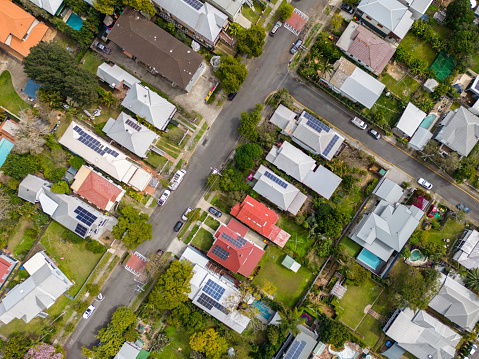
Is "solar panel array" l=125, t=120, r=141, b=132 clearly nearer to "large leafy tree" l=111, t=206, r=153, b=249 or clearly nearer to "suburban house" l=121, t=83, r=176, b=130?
"suburban house" l=121, t=83, r=176, b=130

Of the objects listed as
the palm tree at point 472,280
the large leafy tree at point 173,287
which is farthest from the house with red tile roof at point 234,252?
the palm tree at point 472,280

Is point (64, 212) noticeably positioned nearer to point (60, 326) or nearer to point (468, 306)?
point (60, 326)

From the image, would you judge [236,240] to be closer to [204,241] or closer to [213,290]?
[204,241]

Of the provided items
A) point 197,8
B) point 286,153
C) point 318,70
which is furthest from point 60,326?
point 318,70

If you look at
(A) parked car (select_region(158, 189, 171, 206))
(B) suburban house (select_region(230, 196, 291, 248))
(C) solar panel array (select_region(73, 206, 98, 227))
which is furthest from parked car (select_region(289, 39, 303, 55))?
(C) solar panel array (select_region(73, 206, 98, 227))

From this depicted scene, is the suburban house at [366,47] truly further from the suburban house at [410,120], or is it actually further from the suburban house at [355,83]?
the suburban house at [410,120]
